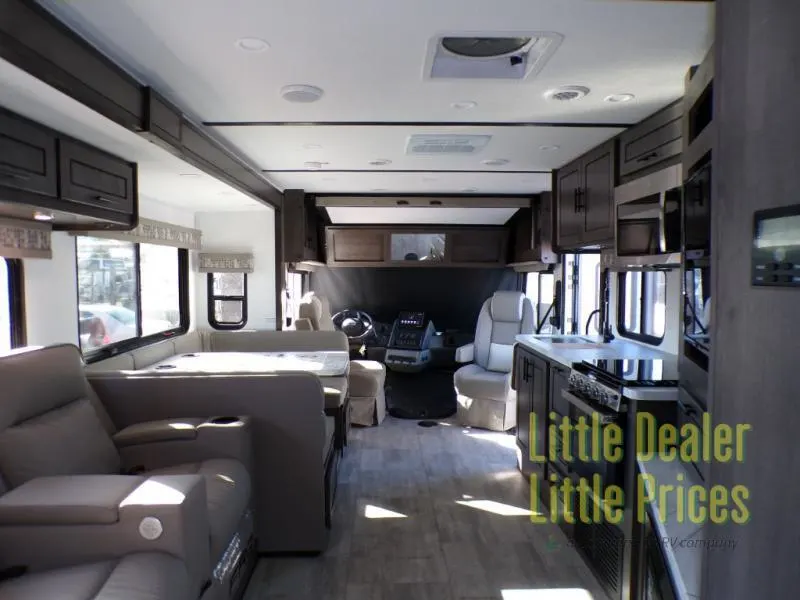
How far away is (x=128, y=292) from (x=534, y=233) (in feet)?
11.0

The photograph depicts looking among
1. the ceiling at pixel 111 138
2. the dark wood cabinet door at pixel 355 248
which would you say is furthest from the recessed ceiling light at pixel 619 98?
the dark wood cabinet door at pixel 355 248

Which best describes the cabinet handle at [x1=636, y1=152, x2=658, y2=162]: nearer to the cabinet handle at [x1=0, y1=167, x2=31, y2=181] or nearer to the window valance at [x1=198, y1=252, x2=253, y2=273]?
the cabinet handle at [x1=0, y1=167, x2=31, y2=181]

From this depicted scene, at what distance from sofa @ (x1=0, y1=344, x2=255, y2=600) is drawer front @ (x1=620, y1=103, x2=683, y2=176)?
7.15ft

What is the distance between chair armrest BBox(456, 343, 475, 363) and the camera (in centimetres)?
519

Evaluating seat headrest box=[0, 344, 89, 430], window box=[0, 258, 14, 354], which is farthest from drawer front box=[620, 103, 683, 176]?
window box=[0, 258, 14, 354]

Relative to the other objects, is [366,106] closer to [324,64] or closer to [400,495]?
[324,64]

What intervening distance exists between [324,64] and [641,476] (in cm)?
179

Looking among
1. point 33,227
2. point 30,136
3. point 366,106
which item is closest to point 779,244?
point 366,106

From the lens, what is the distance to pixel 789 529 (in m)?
0.74

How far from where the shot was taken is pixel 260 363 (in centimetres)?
362

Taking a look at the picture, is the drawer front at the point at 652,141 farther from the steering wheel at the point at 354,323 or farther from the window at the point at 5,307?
the steering wheel at the point at 354,323

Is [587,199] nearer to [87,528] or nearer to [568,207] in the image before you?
[568,207]

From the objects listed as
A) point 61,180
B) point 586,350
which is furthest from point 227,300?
point 586,350

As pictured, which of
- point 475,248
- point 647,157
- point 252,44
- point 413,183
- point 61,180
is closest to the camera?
point 252,44
